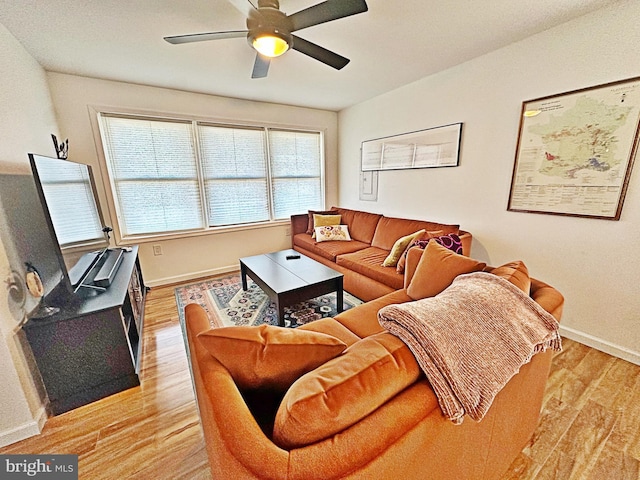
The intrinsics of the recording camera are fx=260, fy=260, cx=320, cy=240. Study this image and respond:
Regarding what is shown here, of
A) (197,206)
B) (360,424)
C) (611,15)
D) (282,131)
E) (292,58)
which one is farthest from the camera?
(282,131)

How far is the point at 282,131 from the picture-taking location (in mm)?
3979

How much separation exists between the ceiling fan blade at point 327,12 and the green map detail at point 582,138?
1.77 metres

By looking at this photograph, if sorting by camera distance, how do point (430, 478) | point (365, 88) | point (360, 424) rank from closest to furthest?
point (360, 424) < point (430, 478) < point (365, 88)

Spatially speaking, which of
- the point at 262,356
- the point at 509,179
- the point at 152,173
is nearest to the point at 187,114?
the point at 152,173

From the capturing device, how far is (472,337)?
0.83 metres

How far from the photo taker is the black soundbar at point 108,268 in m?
1.84

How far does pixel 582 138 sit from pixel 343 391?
2.55 metres

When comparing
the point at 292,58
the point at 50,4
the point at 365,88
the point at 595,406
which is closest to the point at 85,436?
the point at 50,4

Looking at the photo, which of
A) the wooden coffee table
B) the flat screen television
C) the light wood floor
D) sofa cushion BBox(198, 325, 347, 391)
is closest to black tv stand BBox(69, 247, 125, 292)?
the flat screen television

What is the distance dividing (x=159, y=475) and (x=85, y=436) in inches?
22.2

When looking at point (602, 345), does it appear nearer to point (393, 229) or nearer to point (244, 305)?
point (393, 229)

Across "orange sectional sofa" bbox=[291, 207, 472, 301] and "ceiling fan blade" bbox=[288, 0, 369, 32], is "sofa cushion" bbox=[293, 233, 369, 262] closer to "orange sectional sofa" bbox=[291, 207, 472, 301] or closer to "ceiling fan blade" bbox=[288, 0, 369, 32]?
"orange sectional sofa" bbox=[291, 207, 472, 301]

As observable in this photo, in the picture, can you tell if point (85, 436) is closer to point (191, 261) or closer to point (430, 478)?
point (430, 478)

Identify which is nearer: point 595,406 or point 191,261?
point 595,406
